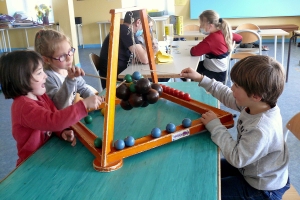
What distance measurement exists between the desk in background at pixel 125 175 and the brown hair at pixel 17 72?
0.23 metres

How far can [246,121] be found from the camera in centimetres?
116

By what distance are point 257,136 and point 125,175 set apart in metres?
0.46

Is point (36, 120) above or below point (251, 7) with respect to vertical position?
below

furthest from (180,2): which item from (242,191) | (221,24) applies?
(242,191)

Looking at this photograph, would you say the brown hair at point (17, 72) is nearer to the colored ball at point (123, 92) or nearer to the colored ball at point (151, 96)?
the colored ball at point (123, 92)

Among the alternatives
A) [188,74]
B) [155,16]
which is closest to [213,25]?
[188,74]

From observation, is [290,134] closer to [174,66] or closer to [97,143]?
[174,66]

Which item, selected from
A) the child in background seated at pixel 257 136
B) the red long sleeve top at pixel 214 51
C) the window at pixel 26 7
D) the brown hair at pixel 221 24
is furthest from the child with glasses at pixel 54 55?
the window at pixel 26 7

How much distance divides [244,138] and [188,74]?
1.89ft

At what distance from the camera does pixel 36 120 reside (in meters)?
1.06

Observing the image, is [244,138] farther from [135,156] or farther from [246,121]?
[135,156]

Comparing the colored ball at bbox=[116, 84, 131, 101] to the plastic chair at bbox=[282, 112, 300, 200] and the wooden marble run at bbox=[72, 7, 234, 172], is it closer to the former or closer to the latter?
the wooden marble run at bbox=[72, 7, 234, 172]

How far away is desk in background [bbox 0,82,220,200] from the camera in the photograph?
0.83m

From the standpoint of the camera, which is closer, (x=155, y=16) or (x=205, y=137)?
(x=205, y=137)
